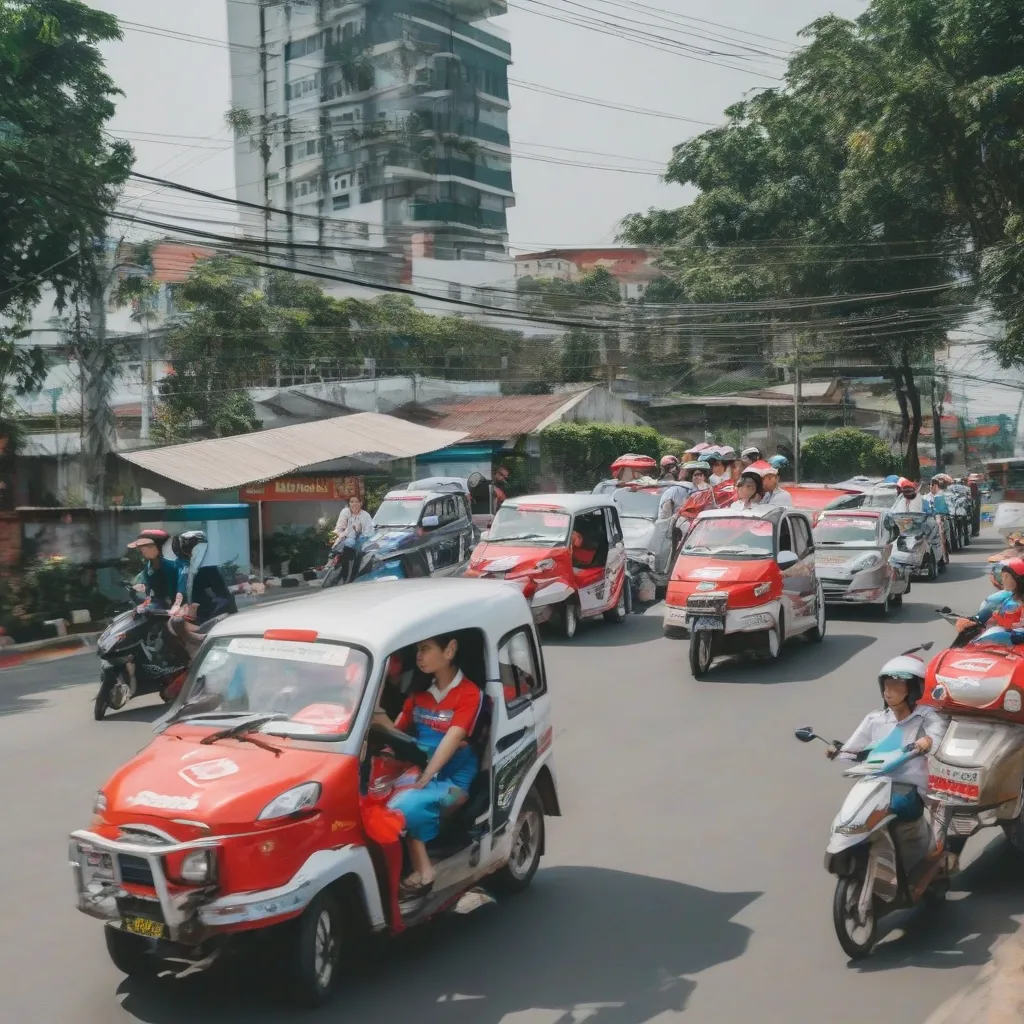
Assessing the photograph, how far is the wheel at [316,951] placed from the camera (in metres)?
5.34

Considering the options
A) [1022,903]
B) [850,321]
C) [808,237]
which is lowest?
[1022,903]

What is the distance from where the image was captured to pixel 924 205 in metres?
42.5

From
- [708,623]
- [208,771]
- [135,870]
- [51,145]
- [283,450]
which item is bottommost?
[708,623]

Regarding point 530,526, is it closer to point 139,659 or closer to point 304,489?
point 139,659

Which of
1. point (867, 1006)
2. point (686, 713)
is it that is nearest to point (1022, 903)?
point (867, 1006)

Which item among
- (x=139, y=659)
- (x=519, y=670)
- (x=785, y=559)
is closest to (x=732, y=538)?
(x=785, y=559)

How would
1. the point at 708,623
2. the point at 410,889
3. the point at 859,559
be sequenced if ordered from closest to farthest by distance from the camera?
1. the point at 410,889
2. the point at 708,623
3. the point at 859,559

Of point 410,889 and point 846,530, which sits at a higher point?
point 846,530

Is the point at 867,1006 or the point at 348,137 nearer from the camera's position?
the point at 867,1006

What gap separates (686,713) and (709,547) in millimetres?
3479

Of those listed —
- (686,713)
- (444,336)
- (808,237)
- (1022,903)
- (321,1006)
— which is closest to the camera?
(321,1006)

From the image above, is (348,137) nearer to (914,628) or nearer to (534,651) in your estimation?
(914,628)

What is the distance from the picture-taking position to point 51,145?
2084 centimetres

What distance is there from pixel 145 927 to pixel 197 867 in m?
0.37
